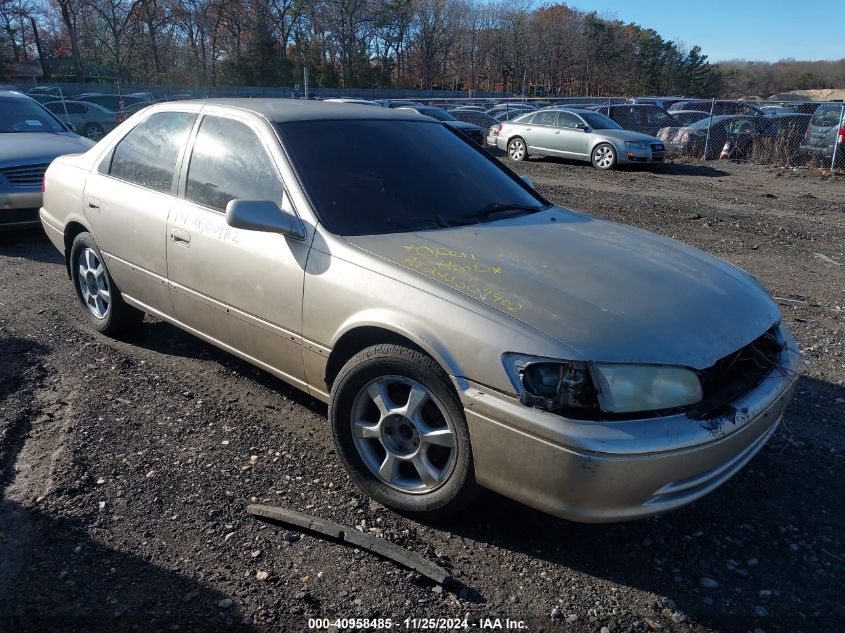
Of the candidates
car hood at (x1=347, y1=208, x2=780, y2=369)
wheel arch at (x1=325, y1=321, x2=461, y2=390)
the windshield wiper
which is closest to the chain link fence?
the windshield wiper

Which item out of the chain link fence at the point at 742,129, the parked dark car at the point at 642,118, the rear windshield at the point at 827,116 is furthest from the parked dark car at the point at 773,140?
the parked dark car at the point at 642,118

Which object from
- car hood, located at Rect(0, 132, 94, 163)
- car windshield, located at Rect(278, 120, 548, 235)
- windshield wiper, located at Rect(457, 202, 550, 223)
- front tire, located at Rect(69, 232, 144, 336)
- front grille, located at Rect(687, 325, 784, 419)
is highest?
car windshield, located at Rect(278, 120, 548, 235)

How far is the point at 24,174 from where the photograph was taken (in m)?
7.63

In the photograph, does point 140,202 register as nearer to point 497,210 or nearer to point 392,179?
point 392,179

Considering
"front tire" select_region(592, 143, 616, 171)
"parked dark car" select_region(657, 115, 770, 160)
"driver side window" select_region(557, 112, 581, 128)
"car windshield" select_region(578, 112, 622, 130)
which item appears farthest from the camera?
"parked dark car" select_region(657, 115, 770, 160)

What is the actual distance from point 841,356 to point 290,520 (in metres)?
4.13

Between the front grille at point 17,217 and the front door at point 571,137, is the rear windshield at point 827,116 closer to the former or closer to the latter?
the front door at point 571,137

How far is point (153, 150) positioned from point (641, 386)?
341 cm

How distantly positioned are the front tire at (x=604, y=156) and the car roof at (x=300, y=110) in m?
13.8

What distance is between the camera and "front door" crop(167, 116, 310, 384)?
3301 mm

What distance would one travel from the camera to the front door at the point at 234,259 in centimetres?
330

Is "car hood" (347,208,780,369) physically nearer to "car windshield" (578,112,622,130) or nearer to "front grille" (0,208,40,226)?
"front grille" (0,208,40,226)

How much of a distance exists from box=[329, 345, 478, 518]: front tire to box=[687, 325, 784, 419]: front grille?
3.03ft

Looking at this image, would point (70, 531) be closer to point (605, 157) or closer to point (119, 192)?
point (119, 192)
